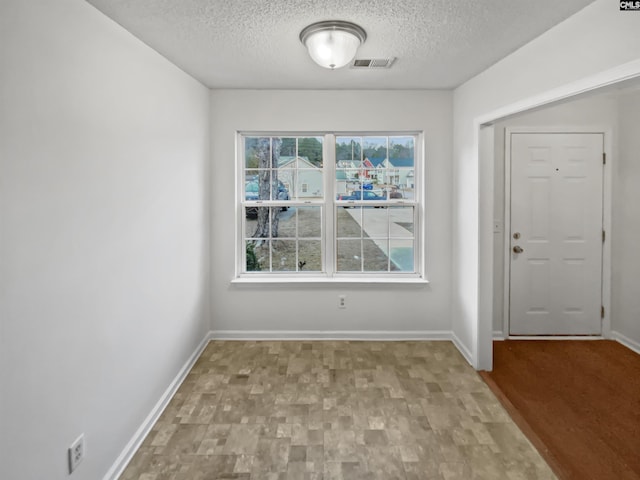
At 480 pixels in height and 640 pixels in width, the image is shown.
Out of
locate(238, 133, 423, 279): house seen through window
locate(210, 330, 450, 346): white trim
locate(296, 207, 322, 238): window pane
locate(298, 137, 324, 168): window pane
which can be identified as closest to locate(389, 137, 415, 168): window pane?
locate(238, 133, 423, 279): house seen through window

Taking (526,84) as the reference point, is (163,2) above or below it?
above

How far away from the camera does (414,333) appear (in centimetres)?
389

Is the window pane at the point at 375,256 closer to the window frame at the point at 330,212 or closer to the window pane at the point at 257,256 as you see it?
the window frame at the point at 330,212

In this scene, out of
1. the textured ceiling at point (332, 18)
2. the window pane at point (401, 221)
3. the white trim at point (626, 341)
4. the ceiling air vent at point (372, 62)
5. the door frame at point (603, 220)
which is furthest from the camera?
the window pane at point (401, 221)

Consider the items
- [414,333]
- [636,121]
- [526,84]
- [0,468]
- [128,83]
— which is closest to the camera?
[0,468]

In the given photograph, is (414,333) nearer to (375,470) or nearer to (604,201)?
(375,470)

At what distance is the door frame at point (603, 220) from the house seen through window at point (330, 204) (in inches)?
34.5

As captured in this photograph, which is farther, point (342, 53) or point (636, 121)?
point (636, 121)

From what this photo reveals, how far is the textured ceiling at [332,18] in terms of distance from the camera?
1998 millimetres

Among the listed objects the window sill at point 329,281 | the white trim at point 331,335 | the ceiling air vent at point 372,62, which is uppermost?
the ceiling air vent at point 372,62

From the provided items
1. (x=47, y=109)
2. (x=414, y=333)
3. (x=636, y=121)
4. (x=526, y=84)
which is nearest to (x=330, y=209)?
(x=414, y=333)

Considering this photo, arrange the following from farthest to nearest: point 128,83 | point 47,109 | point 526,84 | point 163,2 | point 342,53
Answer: point 526,84 → point 342,53 → point 128,83 → point 163,2 → point 47,109

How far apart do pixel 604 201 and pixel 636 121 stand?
2.58ft

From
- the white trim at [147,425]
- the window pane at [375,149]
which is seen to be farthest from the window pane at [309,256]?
the white trim at [147,425]
